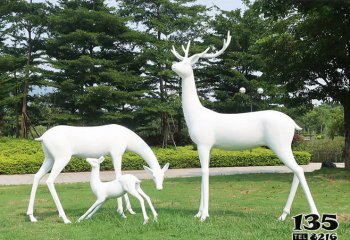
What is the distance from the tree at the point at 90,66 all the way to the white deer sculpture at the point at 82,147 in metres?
18.0

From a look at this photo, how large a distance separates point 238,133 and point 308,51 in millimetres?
9768

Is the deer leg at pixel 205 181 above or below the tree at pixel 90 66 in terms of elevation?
below

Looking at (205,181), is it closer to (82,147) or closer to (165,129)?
(82,147)

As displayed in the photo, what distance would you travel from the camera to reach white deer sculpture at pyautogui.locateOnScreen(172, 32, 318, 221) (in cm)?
750

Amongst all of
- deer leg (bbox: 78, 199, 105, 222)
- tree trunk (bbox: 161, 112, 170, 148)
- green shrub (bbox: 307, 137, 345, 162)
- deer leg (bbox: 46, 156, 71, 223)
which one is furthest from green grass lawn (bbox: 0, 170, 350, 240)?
green shrub (bbox: 307, 137, 345, 162)

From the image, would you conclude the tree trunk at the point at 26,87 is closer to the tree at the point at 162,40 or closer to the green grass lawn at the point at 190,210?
the tree at the point at 162,40

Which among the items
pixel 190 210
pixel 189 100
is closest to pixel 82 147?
pixel 189 100

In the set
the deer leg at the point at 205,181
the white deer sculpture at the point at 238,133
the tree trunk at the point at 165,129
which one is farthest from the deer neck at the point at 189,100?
the tree trunk at the point at 165,129

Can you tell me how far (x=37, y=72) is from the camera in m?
28.1

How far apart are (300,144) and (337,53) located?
18.6 m

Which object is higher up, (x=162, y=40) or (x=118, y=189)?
(x=162, y=40)

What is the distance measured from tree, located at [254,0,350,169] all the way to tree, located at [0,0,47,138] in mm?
16022

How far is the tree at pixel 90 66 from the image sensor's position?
26.6 m

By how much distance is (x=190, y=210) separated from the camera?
912cm
